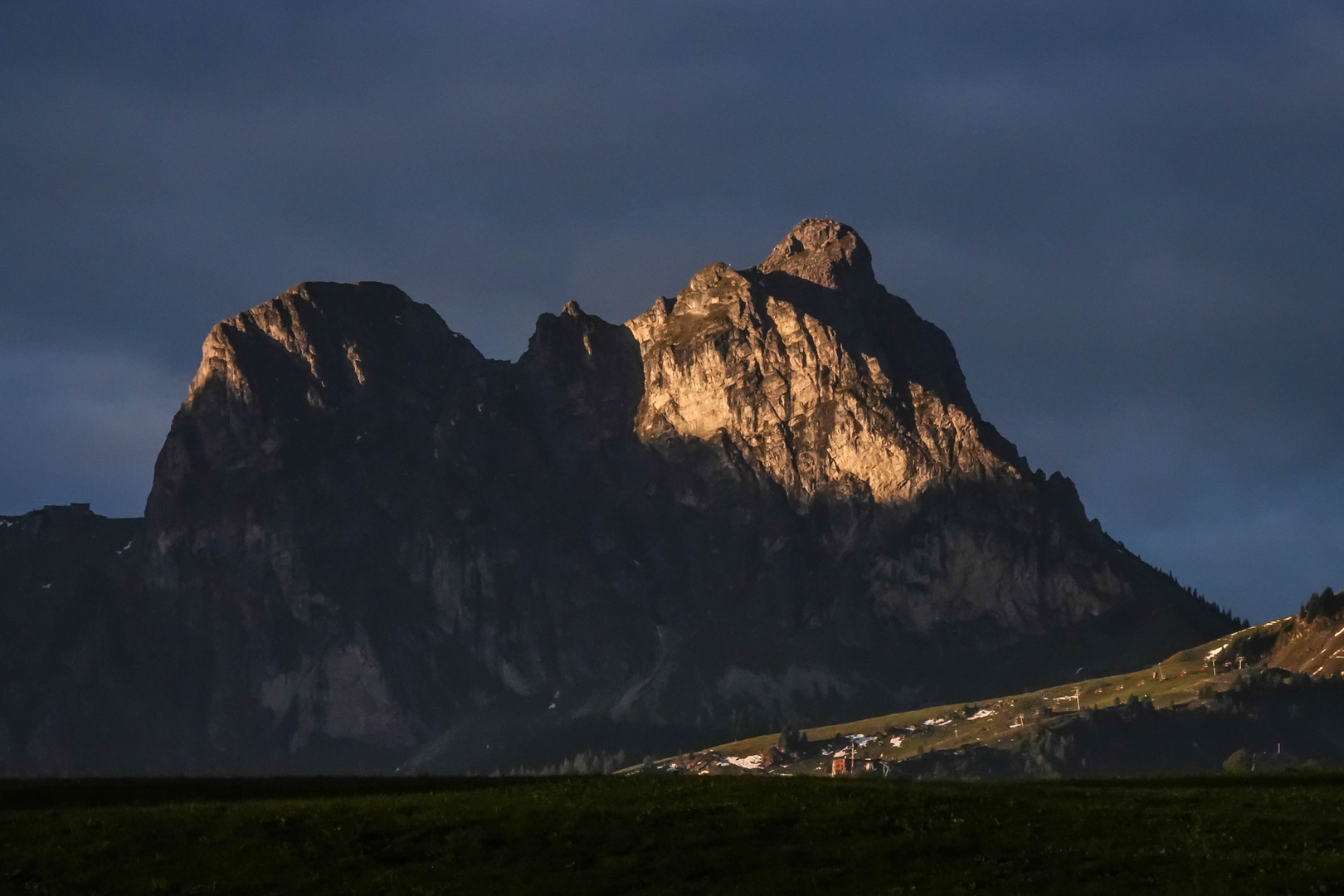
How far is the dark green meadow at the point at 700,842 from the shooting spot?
7481 cm

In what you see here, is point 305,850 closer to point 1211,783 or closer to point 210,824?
point 210,824

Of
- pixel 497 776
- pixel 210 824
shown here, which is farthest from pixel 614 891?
pixel 497 776

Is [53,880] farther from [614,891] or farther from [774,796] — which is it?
[774,796]

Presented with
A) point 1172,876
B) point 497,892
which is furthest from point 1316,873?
point 497,892

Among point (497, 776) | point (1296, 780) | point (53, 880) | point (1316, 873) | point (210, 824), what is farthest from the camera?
point (497, 776)

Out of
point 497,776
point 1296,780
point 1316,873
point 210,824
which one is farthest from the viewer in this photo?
point 497,776

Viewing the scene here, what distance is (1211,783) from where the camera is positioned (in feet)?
369

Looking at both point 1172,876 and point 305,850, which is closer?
point 1172,876

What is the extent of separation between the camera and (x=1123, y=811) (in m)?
86.9

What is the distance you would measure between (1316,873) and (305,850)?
47.6 m

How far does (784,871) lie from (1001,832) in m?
12.6

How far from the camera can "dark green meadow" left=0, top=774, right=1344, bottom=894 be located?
7481 cm

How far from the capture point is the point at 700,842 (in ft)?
267

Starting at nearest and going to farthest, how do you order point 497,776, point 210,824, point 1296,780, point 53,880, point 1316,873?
point 1316,873 < point 53,880 < point 210,824 < point 1296,780 < point 497,776
